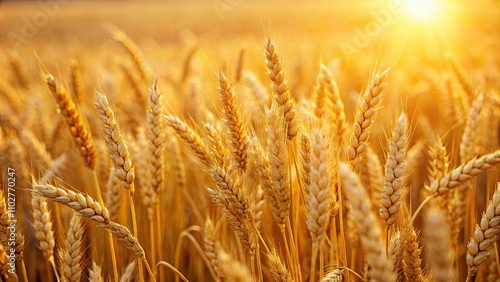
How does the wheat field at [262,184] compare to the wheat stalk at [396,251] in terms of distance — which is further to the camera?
the wheat stalk at [396,251]

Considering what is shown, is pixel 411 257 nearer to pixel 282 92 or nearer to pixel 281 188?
pixel 281 188

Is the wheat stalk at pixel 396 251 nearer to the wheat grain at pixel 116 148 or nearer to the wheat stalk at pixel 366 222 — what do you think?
the wheat stalk at pixel 366 222

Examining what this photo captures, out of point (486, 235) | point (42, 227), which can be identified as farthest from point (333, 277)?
point (42, 227)

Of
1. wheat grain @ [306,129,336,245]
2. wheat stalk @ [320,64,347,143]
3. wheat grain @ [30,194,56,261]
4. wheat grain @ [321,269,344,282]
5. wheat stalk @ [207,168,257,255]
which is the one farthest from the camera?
wheat stalk @ [320,64,347,143]

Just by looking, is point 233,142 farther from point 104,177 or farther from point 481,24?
point 481,24

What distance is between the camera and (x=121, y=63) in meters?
3.11

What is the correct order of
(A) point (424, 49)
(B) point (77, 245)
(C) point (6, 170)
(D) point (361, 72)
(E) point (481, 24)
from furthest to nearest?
(E) point (481, 24)
(A) point (424, 49)
(D) point (361, 72)
(C) point (6, 170)
(B) point (77, 245)

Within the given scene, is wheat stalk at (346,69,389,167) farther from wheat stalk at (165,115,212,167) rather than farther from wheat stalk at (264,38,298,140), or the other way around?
wheat stalk at (165,115,212,167)

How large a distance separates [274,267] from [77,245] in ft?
2.21

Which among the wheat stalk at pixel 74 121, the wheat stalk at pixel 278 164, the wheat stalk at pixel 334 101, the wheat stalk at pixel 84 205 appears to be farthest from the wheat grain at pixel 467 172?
the wheat stalk at pixel 74 121

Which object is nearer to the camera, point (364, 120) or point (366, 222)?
point (366, 222)

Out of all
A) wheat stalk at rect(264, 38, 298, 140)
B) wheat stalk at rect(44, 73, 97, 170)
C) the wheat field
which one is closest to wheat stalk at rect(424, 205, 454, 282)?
the wheat field

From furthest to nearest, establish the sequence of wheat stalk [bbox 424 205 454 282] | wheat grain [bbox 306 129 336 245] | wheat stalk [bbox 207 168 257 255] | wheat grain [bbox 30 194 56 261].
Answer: wheat grain [bbox 30 194 56 261] < wheat stalk [bbox 207 168 257 255] < wheat grain [bbox 306 129 336 245] < wheat stalk [bbox 424 205 454 282]

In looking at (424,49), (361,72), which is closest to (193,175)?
(361,72)
